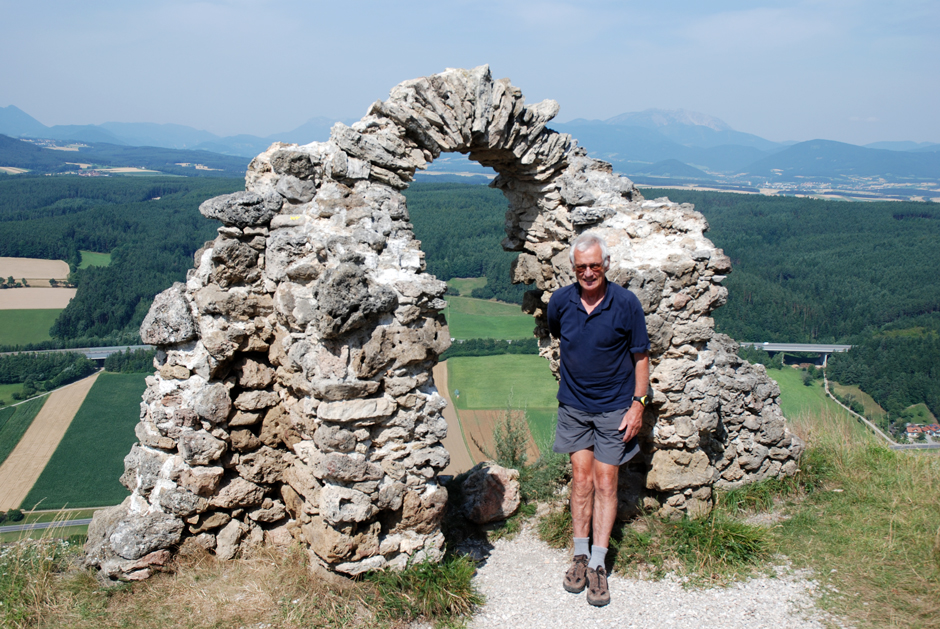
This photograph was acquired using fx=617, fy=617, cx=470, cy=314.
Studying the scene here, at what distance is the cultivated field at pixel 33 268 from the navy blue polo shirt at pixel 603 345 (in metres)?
46.6

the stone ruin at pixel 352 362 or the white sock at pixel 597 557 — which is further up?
the stone ruin at pixel 352 362

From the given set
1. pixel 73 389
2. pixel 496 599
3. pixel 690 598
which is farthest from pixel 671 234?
pixel 73 389

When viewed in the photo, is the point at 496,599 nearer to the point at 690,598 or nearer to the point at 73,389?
the point at 690,598

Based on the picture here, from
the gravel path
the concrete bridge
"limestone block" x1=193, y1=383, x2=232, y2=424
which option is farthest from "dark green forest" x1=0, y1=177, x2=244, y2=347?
the gravel path

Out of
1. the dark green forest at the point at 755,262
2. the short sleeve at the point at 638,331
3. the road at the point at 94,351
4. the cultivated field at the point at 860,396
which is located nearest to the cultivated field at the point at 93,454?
the road at the point at 94,351

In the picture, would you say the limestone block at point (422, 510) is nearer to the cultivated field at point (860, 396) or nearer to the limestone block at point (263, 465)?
the limestone block at point (263, 465)

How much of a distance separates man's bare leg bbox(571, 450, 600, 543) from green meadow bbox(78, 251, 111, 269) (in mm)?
47279

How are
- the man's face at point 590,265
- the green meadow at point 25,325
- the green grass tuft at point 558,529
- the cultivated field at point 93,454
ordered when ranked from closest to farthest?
1. the man's face at point 590,265
2. the green grass tuft at point 558,529
3. the cultivated field at point 93,454
4. the green meadow at point 25,325

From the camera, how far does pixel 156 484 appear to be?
5.25m

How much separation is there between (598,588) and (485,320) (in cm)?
3010

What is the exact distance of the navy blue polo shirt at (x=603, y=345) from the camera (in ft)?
14.7

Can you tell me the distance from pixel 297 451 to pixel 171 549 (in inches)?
Answer: 55.0

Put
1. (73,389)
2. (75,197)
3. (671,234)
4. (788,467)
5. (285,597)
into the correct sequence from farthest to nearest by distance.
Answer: (75,197) < (73,389) < (788,467) < (671,234) < (285,597)

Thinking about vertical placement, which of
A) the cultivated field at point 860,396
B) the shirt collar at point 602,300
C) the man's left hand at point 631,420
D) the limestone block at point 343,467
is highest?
the shirt collar at point 602,300
